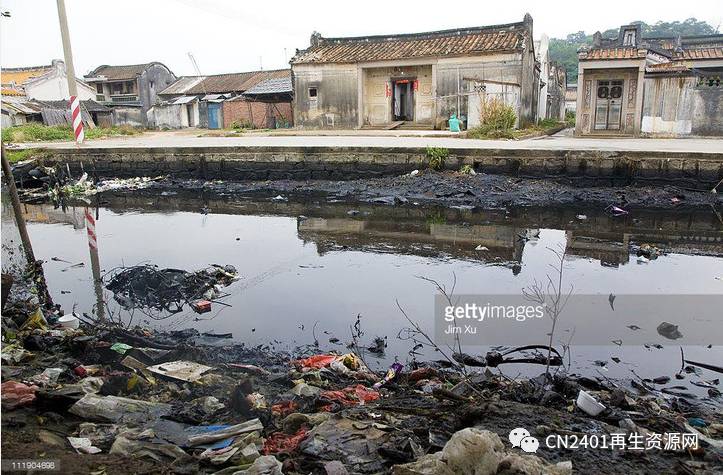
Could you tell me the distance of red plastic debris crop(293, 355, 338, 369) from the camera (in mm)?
3879

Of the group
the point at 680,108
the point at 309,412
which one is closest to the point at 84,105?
the point at 680,108

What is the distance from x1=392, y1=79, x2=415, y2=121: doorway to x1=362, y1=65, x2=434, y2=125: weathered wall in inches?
8.6

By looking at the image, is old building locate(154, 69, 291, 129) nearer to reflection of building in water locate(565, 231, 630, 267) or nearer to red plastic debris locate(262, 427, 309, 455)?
reflection of building in water locate(565, 231, 630, 267)

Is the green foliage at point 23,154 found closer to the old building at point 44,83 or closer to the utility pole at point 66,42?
the utility pole at point 66,42

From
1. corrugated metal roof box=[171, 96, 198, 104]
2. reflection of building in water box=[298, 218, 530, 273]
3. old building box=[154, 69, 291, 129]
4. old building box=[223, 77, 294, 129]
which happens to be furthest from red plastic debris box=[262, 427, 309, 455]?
corrugated metal roof box=[171, 96, 198, 104]

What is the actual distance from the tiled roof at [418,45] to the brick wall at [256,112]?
5348 millimetres

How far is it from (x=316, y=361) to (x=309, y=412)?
81 centimetres

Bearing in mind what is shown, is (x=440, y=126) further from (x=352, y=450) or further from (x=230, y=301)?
(x=352, y=450)

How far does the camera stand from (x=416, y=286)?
5.87m

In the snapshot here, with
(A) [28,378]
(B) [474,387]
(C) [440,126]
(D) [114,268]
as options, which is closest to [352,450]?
(B) [474,387]

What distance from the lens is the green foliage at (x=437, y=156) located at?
11.9 meters

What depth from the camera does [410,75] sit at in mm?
20688

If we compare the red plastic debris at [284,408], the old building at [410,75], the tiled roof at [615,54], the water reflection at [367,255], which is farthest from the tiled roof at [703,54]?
the red plastic debris at [284,408]

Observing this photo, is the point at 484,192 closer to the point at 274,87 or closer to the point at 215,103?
the point at 274,87
